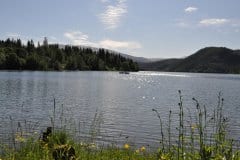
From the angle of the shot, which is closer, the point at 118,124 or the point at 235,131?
the point at 235,131

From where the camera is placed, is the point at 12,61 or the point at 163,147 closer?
the point at 163,147

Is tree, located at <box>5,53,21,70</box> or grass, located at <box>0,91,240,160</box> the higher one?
tree, located at <box>5,53,21,70</box>

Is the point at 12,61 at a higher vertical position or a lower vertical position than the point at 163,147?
higher

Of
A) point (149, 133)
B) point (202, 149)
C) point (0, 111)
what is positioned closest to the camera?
point (202, 149)

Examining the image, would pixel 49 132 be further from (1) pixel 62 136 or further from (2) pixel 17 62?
(2) pixel 17 62

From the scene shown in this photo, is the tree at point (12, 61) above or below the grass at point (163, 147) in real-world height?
above

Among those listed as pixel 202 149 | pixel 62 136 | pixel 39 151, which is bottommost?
pixel 39 151

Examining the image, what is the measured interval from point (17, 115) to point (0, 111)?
3206mm

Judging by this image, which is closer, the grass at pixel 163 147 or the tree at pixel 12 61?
the grass at pixel 163 147

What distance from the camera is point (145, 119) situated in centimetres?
3500

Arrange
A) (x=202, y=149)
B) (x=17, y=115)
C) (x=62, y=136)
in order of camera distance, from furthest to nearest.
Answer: (x=17, y=115) < (x=62, y=136) < (x=202, y=149)

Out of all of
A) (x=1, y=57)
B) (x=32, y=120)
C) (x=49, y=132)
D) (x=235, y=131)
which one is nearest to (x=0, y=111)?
(x=32, y=120)

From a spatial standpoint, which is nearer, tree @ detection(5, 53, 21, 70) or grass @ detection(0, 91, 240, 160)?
grass @ detection(0, 91, 240, 160)

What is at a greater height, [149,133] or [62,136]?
[62,136]
